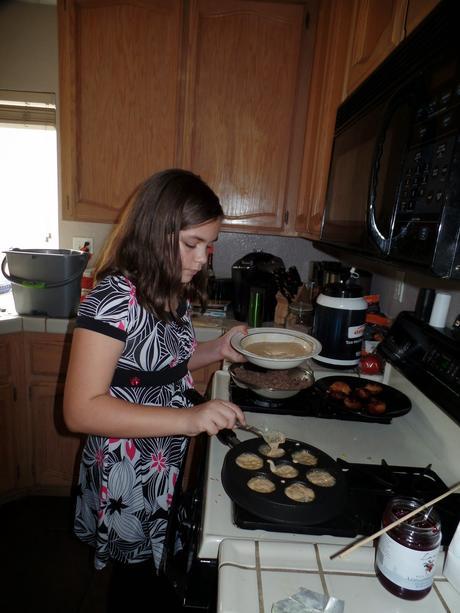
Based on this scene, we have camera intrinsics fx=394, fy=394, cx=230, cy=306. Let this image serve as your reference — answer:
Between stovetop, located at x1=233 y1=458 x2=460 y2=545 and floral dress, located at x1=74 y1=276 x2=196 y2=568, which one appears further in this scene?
floral dress, located at x1=74 y1=276 x2=196 y2=568

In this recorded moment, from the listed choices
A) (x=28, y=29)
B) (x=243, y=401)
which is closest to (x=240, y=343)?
(x=243, y=401)

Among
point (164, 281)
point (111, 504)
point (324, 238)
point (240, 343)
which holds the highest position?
point (324, 238)

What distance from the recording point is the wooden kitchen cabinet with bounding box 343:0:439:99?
77cm

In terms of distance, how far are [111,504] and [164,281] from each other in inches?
22.5

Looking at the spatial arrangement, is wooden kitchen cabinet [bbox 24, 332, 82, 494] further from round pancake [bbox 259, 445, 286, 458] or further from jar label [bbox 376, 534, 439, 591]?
jar label [bbox 376, 534, 439, 591]

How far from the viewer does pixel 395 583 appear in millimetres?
517

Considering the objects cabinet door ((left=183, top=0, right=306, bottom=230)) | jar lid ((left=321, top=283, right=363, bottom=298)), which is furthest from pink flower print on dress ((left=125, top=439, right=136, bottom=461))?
cabinet door ((left=183, top=0, right=306, bottom=230))

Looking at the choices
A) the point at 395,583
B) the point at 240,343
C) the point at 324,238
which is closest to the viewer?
the point at 395,583

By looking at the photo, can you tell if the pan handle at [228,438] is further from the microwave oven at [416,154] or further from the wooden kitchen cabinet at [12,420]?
the wooden kitchen cabinet at [12,420]

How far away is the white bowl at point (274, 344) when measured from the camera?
3.36 feet

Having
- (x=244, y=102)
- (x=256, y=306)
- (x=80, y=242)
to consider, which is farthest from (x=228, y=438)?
(x=80, y=242)

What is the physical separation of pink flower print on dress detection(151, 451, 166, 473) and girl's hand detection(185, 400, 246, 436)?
271mm

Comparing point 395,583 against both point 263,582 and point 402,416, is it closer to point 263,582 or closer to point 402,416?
point 263,582

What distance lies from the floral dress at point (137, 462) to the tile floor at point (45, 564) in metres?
0.54
